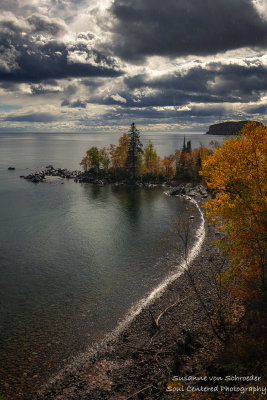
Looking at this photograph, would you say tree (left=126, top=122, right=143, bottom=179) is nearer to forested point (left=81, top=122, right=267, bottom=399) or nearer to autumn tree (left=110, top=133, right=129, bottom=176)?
autumn tree (left=110, top=133, right=129, bottom=176)

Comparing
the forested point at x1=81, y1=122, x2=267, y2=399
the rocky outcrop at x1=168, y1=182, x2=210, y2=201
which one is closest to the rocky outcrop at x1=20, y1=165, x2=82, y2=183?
the rocky outcrop at x1=168, y1=182, x2=210, y2=201

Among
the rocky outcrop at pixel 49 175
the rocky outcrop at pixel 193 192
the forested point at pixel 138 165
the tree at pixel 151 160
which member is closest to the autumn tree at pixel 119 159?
the forested point at pixel 138 165

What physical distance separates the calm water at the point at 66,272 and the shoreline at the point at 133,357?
142 cm

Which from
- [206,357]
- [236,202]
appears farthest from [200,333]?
[236,202]

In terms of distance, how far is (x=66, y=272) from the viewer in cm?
3409

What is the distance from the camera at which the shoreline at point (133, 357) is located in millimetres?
16734

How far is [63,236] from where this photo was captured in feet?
152

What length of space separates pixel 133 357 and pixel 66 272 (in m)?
17.3

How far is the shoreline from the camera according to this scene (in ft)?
54.9

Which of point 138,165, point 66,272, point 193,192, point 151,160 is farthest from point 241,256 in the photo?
point 151,160

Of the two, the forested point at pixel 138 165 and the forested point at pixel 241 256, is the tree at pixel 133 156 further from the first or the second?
the forested point at pixel 241 256

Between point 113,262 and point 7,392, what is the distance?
2050 cm

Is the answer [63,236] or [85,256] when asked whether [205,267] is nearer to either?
[85,256]

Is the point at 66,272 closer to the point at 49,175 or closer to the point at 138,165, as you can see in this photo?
the point at 138,165
